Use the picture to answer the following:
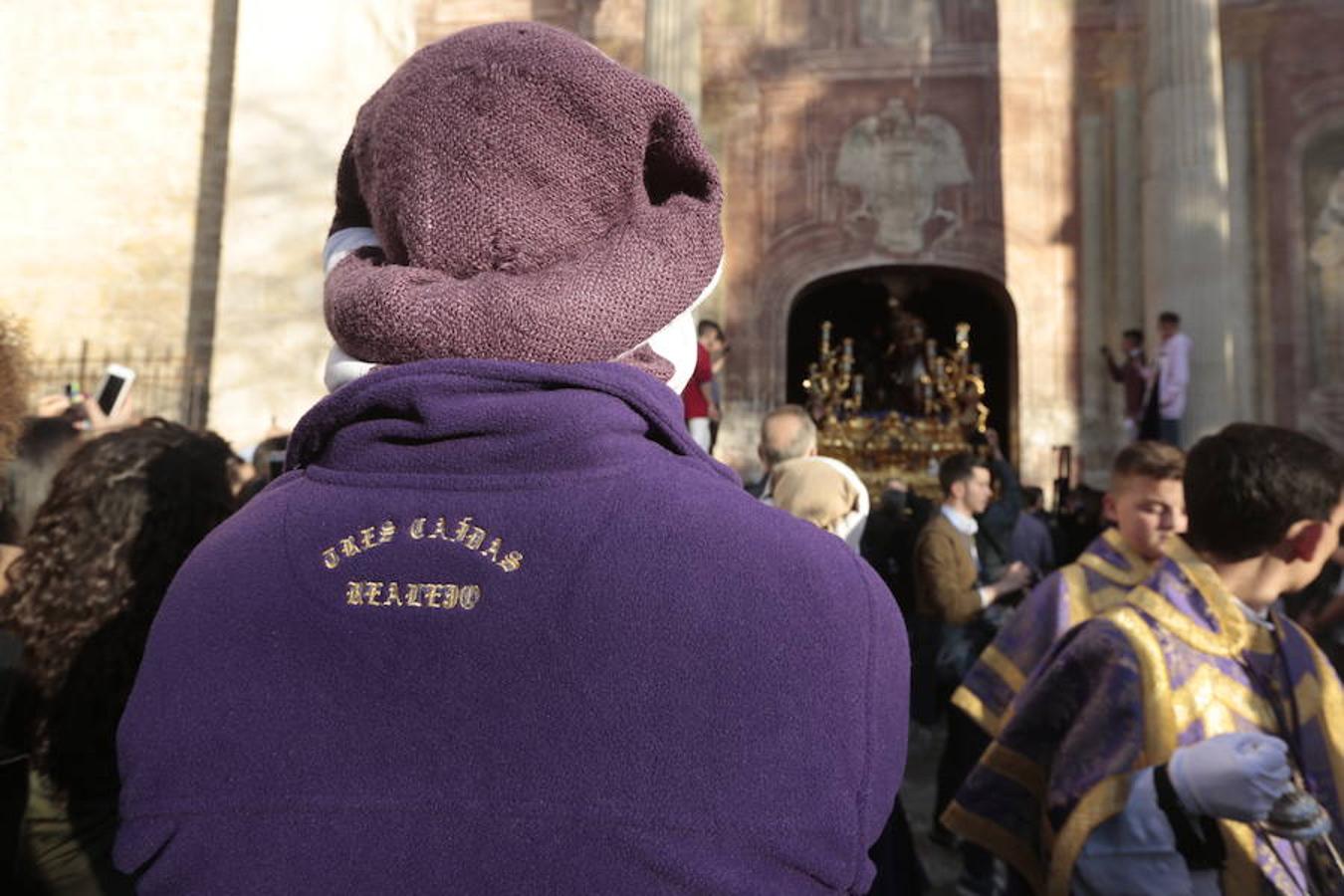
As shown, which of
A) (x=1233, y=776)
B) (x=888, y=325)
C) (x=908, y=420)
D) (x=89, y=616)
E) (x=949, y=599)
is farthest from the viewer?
(x=888, y=325)

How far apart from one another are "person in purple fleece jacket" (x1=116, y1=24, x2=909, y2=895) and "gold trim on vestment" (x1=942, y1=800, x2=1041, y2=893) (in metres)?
1.75

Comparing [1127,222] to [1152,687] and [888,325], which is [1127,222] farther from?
[1152,687]

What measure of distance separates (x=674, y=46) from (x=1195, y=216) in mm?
5989

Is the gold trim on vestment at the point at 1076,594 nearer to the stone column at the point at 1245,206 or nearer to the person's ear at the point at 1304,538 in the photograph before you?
the person's ear at the point at 1304,538

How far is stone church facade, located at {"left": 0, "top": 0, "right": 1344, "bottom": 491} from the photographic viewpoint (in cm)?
1043

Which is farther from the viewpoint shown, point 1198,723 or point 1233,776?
point 1198,723

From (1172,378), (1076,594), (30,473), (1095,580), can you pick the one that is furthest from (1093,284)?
(30,473)

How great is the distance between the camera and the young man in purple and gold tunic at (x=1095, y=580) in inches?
130

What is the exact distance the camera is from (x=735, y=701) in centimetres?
86

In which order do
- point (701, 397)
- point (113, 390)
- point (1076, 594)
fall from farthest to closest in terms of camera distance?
1. point (701, 397)
2. point (113, 390)
3. point (1076, 594)

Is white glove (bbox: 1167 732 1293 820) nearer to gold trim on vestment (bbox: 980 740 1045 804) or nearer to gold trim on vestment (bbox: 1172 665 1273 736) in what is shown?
gold trim on vestment (bbox: 1172 665 1273 736)

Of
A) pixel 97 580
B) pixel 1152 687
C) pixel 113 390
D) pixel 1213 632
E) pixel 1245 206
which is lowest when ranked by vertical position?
pixel 1152 687

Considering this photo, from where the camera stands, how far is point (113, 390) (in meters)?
4.66

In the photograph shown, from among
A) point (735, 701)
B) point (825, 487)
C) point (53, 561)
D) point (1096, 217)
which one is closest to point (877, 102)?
point (1096, 217)
